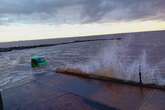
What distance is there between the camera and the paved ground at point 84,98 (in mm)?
6738

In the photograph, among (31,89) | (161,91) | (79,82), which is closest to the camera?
(161,91)

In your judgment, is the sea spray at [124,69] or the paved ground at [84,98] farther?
the sea spray at [124,69]

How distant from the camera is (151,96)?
24.6ft

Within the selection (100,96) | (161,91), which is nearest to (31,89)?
(100,96)

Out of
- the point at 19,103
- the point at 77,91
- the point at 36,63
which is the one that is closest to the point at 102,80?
the point at 77,91

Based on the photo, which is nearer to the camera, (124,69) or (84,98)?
(84,98)

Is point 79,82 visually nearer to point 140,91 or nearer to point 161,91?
point 140,91

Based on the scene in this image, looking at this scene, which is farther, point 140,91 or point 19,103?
point 140,91

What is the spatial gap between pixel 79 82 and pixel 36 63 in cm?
986

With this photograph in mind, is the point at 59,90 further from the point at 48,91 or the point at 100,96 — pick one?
the point at 100,96

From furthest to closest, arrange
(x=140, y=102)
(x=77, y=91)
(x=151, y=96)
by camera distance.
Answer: (x=77, y=91) < (x=151, y=96) < (x=140, y=102)

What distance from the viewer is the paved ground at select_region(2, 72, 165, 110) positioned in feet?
22.1

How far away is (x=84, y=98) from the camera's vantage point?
7730mm

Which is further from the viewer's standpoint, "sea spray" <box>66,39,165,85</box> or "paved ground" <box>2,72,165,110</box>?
"sea spray" <box>66,39,165,85</box>
